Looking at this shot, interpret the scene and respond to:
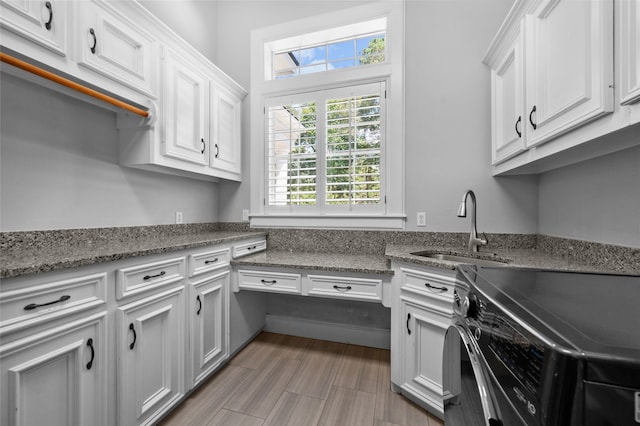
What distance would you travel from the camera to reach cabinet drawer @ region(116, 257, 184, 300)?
1218 mm

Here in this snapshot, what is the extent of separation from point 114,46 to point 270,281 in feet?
5.62

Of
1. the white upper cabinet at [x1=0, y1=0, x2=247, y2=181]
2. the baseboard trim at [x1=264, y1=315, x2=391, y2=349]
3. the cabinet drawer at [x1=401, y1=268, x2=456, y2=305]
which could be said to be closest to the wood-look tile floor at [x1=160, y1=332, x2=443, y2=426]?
the baseboard trim at [x1=264, y1=315, x2=391, y2=349]

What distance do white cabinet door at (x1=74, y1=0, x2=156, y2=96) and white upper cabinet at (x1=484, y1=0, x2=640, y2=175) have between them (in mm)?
2162

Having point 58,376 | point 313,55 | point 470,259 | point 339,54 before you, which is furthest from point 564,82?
point 58,376

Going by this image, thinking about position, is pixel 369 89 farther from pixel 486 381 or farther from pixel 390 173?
pixel 486 381

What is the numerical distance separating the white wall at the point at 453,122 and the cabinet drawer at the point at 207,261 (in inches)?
60.0

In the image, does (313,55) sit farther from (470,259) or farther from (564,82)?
(470,259)

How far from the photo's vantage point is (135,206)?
6.17ft

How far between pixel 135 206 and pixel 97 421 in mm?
1265

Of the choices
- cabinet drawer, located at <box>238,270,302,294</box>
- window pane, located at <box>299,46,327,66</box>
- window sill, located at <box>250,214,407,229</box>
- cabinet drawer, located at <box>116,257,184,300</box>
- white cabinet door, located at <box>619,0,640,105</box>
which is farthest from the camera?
window pane, located at <box>299,46,327,66</box>

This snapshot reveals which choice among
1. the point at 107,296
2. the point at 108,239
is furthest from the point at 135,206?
the point at 107,296

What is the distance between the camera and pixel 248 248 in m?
2.27

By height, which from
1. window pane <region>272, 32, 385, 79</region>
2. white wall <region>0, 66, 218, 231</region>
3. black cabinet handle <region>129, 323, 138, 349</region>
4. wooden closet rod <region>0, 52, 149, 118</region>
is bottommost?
black cabinet handle <region>129, 323, 138, 349</region>

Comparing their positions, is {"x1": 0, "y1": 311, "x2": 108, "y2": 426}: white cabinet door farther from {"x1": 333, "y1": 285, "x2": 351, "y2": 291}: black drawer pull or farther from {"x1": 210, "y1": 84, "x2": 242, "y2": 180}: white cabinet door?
{"x1": 210, "y1": 84, "x2": 242, "y2": 180}: white cabinet door
